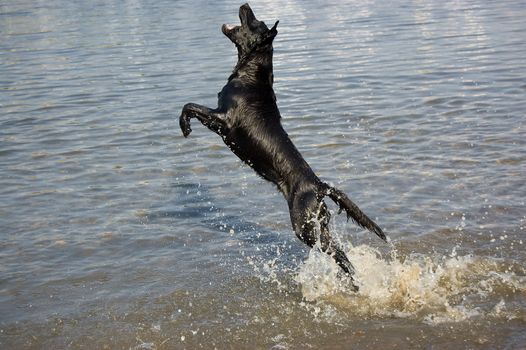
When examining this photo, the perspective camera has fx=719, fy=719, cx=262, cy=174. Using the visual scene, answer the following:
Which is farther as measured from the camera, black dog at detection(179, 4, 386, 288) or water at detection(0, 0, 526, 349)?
black dog at detection(179, 4, 386, 288)

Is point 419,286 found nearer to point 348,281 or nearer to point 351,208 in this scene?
point 348,281

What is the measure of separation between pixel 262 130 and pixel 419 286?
6.13 ft

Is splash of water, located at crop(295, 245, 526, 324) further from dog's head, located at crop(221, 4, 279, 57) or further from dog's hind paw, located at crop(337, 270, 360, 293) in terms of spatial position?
dog's head, located at crop(221, 4, 279, 57)

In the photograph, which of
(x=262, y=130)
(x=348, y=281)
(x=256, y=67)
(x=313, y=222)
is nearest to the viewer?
(x=313, y=222)

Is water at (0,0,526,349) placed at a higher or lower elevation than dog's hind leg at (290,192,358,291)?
lower

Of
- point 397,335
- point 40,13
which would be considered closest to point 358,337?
point 397,335

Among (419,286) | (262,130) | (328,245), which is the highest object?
(262,130)

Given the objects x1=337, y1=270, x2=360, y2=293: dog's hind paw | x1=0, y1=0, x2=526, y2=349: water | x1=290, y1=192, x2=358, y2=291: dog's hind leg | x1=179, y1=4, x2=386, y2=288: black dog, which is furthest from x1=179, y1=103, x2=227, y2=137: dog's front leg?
x1=337, y1=270, x2=360, y2=293: dog's hind paw

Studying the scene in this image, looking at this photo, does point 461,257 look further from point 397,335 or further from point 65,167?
point 65,167

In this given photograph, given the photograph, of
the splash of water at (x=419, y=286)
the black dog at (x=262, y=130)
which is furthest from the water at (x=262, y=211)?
the black dog at (x=262, y=130)

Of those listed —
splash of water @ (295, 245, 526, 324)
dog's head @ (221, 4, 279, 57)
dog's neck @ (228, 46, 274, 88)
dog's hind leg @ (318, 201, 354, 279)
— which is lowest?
splash of water @ (295, 245, 526, 324)

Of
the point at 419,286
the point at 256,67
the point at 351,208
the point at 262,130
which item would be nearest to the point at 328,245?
the point at 351,208

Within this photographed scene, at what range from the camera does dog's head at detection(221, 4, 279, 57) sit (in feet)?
20.7

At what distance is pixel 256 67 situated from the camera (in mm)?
6406
